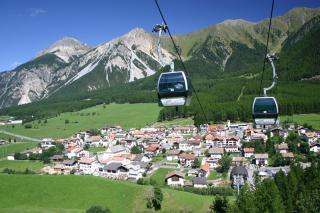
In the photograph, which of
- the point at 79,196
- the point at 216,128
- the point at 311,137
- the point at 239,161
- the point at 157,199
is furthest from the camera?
the point at 216,128

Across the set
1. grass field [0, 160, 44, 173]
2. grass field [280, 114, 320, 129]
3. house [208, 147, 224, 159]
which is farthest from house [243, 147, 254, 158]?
grass field [0, 160, 44, 173]

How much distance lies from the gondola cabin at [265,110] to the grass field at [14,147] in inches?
3454

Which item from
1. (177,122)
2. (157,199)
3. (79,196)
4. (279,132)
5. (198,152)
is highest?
(177,122)

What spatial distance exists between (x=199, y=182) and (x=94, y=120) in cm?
9559

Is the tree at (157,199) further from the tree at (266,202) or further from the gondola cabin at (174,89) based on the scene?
the gondola cabin at (174,89)

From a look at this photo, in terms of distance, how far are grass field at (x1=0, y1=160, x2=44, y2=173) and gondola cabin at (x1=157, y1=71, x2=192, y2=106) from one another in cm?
6513

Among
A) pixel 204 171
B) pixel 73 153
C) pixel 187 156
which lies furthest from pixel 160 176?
pixel 73 153

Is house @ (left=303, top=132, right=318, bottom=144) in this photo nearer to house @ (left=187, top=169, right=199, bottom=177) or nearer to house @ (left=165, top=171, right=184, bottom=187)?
house @ (left=187, top=169, right=199, bottom=177)

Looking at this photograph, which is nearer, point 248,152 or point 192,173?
point 192,173

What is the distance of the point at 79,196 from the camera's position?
54844 mm

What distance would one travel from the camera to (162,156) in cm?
8544

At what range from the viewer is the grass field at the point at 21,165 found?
78938mm

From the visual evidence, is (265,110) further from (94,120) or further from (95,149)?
(94,120)

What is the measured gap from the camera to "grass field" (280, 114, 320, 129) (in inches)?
3814
